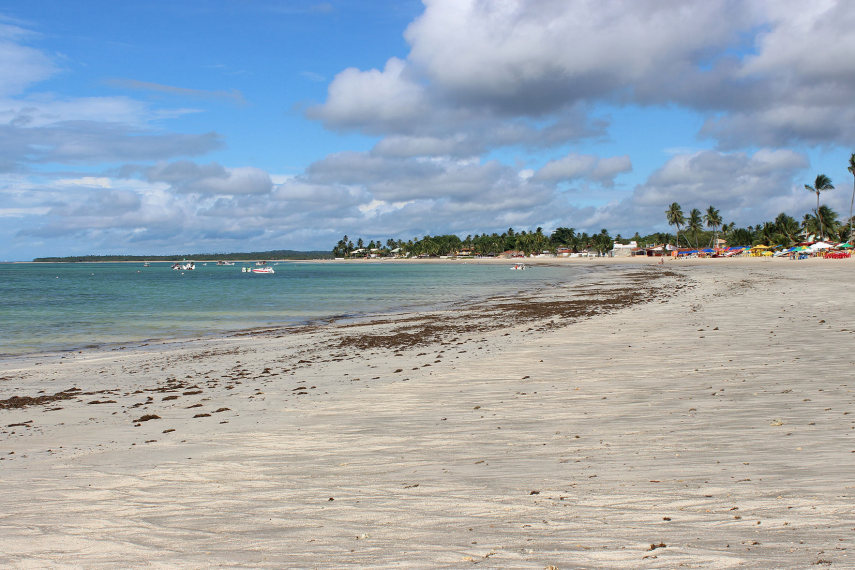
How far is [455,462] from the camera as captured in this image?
287 inches

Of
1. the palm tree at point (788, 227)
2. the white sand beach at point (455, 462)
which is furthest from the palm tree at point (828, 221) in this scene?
→ the white sand beach at point (455, 462)

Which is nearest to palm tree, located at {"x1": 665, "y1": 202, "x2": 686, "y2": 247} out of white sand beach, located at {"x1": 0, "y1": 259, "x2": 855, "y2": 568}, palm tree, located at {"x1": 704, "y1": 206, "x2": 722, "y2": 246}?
palm tree, located at {"x1": 704, "y1": 206, "x2": 722, "y2": 246}

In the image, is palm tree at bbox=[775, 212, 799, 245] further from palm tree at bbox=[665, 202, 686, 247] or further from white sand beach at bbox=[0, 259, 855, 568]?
white sand beach at bbox=[0, 259, 855, 568]

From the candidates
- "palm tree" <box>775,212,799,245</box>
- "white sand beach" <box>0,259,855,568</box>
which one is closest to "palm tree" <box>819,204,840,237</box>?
"palm tree" <box>775,212,799,245</box>

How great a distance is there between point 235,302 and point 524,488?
148ft

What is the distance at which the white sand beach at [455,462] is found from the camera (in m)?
4.95

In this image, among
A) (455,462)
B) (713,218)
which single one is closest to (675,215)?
(713,218)

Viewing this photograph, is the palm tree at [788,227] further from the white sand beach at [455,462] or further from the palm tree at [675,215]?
the white sand beach at [455,462]

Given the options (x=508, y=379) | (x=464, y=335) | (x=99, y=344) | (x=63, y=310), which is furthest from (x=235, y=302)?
(x=508, y=379)

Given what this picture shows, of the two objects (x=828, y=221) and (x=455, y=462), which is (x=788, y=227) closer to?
(x=828, y=221)

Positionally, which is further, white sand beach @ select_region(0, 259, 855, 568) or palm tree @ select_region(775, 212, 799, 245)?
palm tree @ select_region(775, 212, 799, 245)

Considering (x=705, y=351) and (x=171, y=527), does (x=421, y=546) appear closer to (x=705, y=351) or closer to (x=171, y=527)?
(x=171, y=527)

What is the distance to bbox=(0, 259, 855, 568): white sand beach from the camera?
495 centimetres

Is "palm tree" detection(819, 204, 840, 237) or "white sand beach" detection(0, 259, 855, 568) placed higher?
"palm tree" detection(819, 204, 840, 237)
